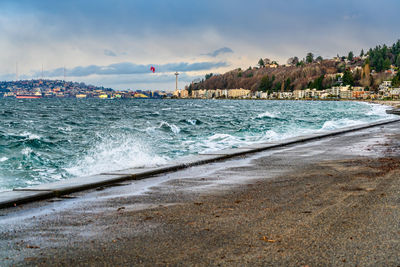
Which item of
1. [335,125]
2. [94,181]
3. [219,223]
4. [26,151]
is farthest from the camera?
[335,125]

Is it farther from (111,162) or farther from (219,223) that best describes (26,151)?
(219,223)

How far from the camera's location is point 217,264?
3.99 metres

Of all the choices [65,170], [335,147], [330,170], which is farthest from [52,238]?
[335,147]

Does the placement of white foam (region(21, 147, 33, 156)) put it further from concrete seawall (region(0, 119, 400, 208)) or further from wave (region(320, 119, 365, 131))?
wave (region(320, 119, 365, 131))

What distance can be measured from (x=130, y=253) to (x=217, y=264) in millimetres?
936

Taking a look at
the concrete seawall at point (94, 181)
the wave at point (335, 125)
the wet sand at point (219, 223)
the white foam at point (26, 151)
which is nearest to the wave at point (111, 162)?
the concrete seawall at point (94, 181)

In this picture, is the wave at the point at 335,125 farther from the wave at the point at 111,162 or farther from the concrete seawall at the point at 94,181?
the wave at the point at 111,162

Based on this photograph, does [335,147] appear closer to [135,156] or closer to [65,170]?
[135,156]

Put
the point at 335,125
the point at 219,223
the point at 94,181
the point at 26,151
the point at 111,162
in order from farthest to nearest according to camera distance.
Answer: the point at 335,125 → the point at 26,151 → the point at 111,162 → the point at 94,181 → the point at 219,223

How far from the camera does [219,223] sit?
5391 millimetres

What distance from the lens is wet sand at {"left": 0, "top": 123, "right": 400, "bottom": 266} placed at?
166 inches

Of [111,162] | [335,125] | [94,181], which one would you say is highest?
[94,181]

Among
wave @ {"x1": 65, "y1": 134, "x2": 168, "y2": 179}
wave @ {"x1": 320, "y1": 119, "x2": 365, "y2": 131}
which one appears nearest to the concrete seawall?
wave @ {"x1": 65, "y1": 134, "x2": 168, "y2": 179}

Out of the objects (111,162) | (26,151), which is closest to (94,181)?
(111,162)
